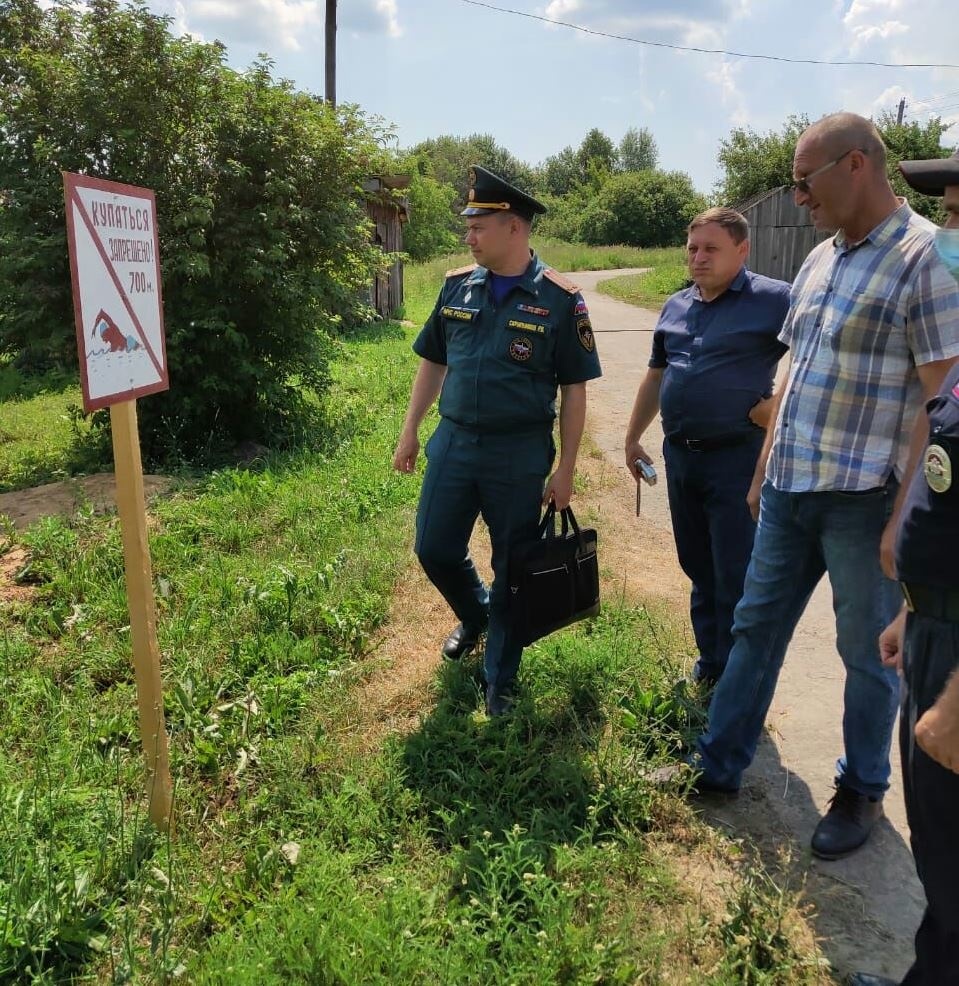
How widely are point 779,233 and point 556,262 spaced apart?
19.6 m

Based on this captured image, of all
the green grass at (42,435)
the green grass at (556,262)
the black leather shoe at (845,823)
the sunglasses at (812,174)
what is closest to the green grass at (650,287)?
the green grass at (556,262)

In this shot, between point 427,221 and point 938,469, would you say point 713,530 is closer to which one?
point 938,469

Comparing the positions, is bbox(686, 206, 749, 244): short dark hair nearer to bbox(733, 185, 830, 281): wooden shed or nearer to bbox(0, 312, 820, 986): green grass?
bbox(0, 312, 820, 986): green grass

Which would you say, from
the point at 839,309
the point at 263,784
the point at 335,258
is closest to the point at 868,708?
the point at 839,309

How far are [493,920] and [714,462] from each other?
1790mm

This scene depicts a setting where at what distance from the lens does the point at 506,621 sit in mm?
3191

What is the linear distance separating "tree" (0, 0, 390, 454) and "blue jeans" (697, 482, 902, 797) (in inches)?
223

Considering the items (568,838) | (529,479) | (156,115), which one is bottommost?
(568,838)

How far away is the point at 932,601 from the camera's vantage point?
160cm

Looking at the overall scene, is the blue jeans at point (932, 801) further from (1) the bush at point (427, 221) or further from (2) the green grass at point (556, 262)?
(1) the bush at point (427, 221)

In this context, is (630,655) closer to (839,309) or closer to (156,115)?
(839,309)

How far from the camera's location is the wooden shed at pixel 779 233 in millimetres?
17828

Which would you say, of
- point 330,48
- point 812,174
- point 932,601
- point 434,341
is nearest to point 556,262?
point 330,48

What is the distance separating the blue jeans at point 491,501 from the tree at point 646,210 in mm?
42955
